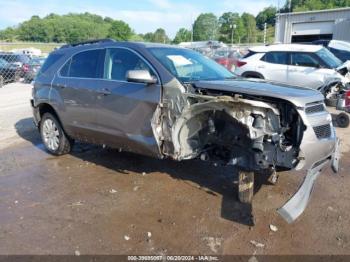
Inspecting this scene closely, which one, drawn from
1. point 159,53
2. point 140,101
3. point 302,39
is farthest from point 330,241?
point 302,39

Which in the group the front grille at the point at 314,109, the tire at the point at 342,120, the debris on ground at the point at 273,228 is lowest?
the tire at the point at 342,120

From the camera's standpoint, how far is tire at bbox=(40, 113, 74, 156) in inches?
256

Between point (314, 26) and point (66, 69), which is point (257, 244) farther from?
point (314, 26)

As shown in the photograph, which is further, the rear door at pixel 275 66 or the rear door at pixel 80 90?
the rear door at pixel 275 66

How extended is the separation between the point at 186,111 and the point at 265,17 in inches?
4879

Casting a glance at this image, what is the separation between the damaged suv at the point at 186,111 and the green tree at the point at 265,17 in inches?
4630

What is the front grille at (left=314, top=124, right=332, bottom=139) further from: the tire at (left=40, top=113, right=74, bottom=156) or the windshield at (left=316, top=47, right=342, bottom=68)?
the windshield at (left=316, top=47, right=342, bottom=68)

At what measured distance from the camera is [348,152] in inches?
271

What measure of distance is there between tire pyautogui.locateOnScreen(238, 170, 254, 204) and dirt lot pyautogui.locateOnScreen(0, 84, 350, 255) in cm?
10

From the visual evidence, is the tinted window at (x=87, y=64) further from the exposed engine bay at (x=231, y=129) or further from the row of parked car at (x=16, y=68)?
the row of parked car at (x=16, y=68)

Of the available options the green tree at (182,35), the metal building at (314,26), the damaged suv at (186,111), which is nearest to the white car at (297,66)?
the damaged suv at (186,111)

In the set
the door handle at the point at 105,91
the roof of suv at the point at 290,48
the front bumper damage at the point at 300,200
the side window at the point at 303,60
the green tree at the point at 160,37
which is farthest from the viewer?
the green tree at the point at 160,37

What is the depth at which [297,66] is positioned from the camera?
39.1 ft

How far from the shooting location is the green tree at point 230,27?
10438 cm
